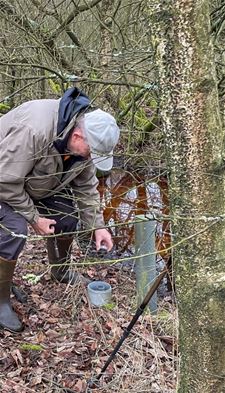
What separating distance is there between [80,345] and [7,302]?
617mm

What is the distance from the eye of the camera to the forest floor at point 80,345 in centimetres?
307

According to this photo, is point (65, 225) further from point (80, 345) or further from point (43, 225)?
point (80, 345)

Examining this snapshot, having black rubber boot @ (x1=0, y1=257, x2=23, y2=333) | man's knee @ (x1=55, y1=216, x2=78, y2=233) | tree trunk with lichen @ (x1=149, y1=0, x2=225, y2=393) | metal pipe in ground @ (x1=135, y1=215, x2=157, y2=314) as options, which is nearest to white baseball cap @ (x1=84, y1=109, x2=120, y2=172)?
metal pipe in ground @ (x1=135, y1=215, x2=157, y2=314)

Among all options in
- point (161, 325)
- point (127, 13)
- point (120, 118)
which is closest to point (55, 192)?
point (161, 325)

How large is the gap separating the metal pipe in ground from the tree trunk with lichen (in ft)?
5.15

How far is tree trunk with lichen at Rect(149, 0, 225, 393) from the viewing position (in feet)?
5.40

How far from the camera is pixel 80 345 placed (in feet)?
11.4

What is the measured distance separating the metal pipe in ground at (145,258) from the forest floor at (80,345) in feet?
0.63

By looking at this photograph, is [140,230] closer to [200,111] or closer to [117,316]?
[117,316]

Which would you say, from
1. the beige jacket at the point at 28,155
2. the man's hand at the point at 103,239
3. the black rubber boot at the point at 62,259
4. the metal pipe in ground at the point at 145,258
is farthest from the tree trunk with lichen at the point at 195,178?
the black rubber boot at the point at 62,259

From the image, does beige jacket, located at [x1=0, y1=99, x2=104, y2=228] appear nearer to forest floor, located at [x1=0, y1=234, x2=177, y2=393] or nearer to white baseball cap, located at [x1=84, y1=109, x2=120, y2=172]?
white baseball cap, located at [x1=84, y1=109, x2=120, y2=172]

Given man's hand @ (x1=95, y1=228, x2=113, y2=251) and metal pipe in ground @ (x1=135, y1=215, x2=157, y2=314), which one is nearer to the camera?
metal pipe in ground @ (x1=135, y1=215, x2=157, y2=314)

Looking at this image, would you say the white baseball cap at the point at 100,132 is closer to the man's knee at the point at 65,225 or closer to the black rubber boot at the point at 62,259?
the man's knee at the point at 65,225

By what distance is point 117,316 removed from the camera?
153 inches
